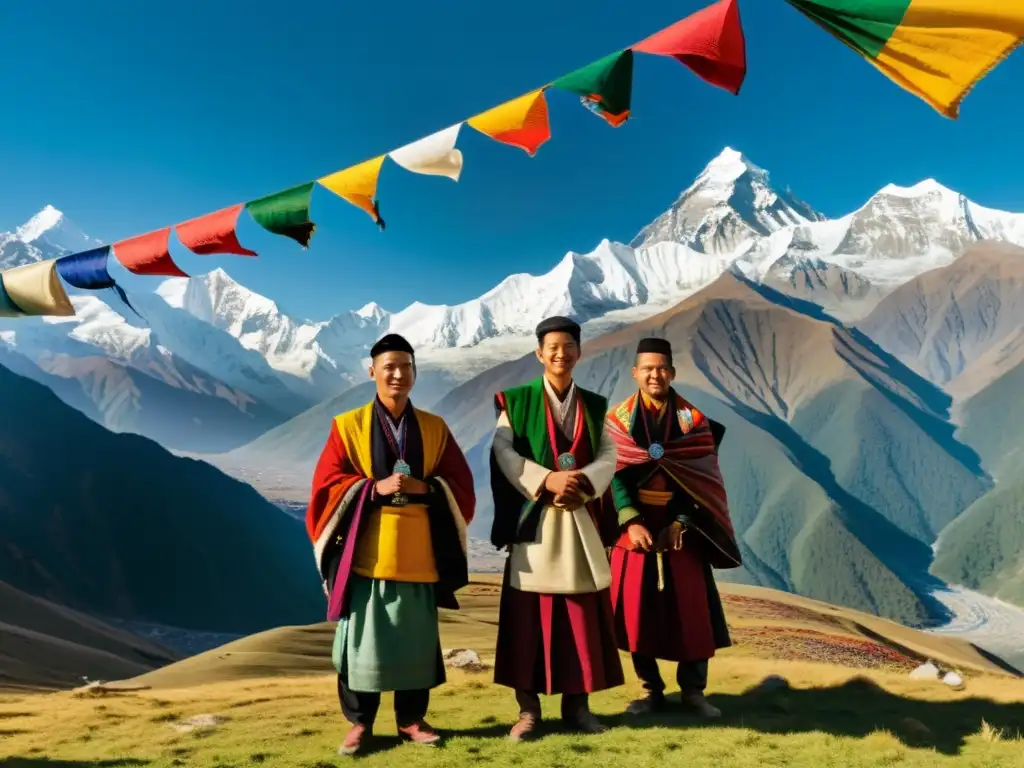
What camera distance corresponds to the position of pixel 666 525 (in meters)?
5.77

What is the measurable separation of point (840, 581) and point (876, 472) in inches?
1765

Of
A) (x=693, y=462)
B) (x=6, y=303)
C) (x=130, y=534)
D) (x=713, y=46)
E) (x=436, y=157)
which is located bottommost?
(x=693, y=462)

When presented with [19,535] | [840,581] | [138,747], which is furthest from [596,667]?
[840,581]

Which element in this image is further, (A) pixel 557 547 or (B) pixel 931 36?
(A) pixel 557 547

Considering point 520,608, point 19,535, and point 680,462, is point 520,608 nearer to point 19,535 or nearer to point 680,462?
point 680,462

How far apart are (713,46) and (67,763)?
23.5 ft

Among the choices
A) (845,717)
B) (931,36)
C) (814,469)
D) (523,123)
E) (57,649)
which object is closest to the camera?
(931,36)

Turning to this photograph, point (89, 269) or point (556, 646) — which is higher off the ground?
point (89, 269)

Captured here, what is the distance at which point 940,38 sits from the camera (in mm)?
4527

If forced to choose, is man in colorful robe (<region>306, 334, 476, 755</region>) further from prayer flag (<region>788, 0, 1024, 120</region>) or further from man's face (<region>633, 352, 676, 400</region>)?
prayer flag (<region>788, 0, 1024, 120</region>)

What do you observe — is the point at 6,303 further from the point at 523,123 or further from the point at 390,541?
the point at 523,123

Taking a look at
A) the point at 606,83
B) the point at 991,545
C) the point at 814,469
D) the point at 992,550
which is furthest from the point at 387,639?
the point at 814,469

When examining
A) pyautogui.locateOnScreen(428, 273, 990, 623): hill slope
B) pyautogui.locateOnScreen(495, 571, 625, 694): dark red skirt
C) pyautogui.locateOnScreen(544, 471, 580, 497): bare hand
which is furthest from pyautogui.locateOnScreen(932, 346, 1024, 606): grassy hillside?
pyautogui.locateOnScreen(544, 471, 580, 497): bare hand

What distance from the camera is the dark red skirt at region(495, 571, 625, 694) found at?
502 centimetres
